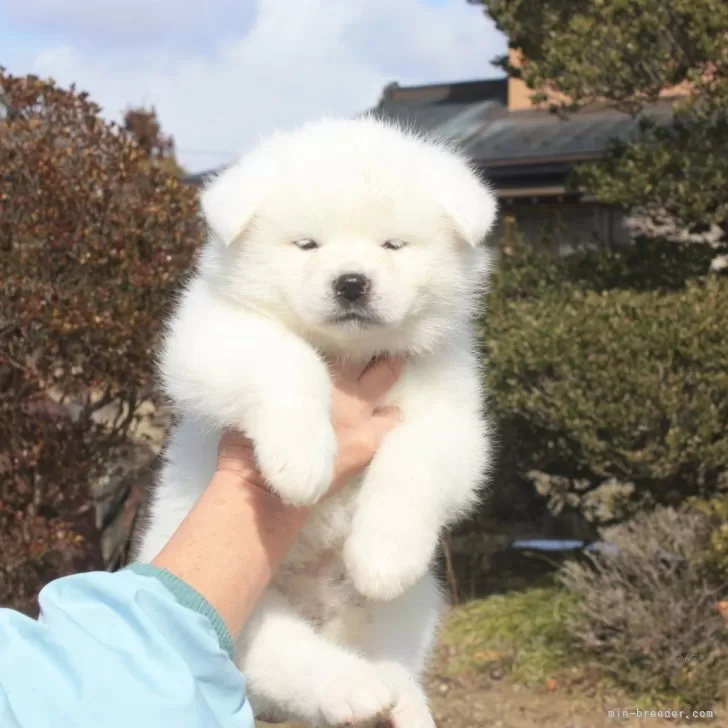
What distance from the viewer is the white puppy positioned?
86.3 inches

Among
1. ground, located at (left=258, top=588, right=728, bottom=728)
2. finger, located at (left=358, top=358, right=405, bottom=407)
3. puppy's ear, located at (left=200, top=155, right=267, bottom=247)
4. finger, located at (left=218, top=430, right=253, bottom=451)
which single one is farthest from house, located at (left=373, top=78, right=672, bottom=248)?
finger, located at (left=218, top=430, right=253, bottom=451)

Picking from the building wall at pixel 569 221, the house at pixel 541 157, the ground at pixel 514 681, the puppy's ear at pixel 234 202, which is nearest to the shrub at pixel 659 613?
the ground at pixel 514 681

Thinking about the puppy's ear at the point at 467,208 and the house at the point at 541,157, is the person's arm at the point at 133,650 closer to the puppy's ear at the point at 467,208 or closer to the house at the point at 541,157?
the puppy's ear at the point at 467,208

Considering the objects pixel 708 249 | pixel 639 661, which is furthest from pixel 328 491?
pixel 708 249

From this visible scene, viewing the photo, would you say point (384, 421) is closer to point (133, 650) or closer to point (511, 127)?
point (133, 650)

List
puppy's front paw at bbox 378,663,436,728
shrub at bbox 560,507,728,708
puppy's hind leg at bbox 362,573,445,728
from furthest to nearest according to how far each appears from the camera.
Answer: shrub at bbox 560,507,728,708 → puppy's hind leg at bbox 362,573,445,728 → puppy's front paw at bbox 378,663,436,728

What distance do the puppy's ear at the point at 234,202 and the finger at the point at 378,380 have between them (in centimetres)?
52

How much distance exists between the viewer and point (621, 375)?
4.80 m

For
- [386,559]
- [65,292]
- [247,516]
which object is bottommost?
[386,559]

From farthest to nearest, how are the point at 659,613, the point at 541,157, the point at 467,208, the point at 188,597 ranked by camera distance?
the point at 541,157 → the point at 659,613 → the point at 467,208 → the point at 188,597

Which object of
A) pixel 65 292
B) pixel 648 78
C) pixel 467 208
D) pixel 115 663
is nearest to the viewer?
pixel 115 663

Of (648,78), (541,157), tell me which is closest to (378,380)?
(648,78)

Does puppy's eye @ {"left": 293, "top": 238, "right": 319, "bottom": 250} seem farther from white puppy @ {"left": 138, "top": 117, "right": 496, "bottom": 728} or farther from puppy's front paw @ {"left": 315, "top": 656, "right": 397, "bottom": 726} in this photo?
puppy's front paw @ {"left": 315, "top": 656, "right": 397, "bottom": 726}

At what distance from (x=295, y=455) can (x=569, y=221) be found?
620 centimetres
